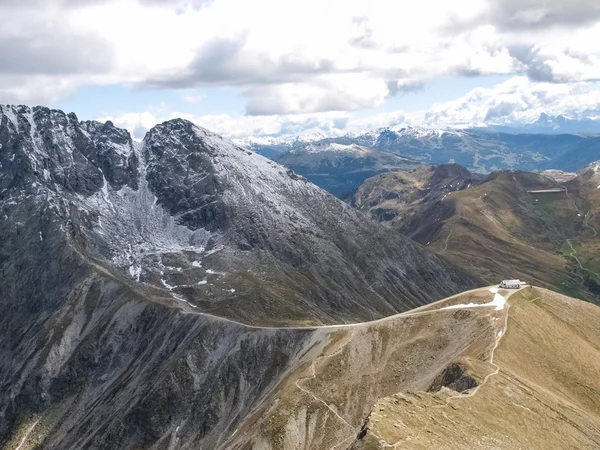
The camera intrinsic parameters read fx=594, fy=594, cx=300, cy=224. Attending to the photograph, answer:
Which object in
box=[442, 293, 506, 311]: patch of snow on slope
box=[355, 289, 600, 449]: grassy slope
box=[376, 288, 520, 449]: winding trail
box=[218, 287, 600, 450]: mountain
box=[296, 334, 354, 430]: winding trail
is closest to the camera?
box=[376, 288, 520, 449]: winding trail

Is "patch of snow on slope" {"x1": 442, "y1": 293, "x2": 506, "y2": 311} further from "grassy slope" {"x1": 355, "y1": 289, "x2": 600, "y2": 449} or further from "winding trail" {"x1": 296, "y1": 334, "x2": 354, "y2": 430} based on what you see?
"winding trail" {"x1": 296, "y1": 334, "x2": 354, "y2": 430}

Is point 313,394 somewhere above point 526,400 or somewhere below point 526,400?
below

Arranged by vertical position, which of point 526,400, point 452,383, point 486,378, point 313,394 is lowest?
point 313,394

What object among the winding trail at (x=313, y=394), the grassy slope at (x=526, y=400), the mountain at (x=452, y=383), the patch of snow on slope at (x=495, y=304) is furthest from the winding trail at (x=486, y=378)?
the winding trail at (x=313, y=394)

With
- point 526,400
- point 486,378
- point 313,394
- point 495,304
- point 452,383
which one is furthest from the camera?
point 495,304

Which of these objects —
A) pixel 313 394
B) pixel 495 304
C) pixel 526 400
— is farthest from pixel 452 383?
pixel 495 304

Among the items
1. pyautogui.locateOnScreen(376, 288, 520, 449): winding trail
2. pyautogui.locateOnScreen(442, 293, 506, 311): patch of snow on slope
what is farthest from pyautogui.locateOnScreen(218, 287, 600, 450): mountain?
pyautogui.locateOnScreen(442, 293, 506, 311): patch of snow on slope

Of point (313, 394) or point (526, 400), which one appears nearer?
point (526, 400)

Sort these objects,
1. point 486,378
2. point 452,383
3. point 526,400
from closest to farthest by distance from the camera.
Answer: point 526,400
point 486,378
point 452,383

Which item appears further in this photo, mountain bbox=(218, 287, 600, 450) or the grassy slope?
mountain bbox=(218, 287, 600, 450)

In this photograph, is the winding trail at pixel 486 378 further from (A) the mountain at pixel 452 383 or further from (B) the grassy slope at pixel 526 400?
(B) the grassy slope at pixel 526 400

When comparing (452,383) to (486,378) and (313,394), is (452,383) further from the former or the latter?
(313,394)
